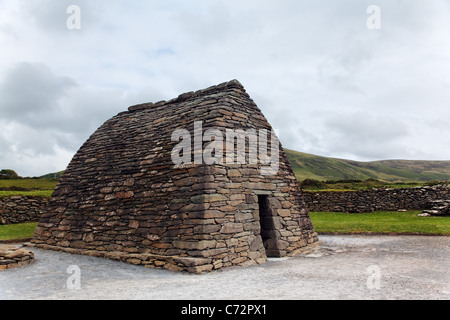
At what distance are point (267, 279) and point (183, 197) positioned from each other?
3235 mm

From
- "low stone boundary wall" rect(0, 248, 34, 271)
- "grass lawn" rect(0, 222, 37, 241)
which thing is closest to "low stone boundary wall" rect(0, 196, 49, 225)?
"grass lawn" rect(0, 222, 37, 241)

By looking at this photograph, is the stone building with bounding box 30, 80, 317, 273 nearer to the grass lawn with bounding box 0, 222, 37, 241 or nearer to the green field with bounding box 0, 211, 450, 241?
the grass lawn with bounding box 0, 222, 37, 241

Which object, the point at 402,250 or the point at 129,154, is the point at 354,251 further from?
the point at 129,154

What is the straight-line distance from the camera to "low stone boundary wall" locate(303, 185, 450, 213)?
21.7 m

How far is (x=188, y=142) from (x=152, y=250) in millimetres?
3355

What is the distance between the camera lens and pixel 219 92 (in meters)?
11.0

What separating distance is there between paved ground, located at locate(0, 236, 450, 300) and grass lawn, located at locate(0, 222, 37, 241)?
16.1 ft

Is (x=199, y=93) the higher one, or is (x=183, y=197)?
(x=199, y=93)

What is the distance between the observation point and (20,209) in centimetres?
1875

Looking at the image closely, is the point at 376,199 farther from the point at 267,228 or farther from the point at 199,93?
the point at 199,93

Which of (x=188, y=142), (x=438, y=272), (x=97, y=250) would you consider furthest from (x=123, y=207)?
(x=438, y=272)

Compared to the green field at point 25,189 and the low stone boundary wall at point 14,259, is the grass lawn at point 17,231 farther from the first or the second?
the low stone boundary wall at point 14,259

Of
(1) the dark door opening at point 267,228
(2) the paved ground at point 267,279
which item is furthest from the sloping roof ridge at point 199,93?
(2) the paved ground at point 267,279

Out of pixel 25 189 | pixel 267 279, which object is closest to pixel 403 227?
pixel 267 279
